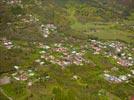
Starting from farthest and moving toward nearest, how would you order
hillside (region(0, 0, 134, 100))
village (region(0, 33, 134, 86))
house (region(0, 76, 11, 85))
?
village (region(0, 33, 134, 86)) → house (region(0, 76, 11, 85)) → hillside (region(0, 0, 134, 100))

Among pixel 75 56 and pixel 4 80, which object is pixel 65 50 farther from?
pixel 4 80

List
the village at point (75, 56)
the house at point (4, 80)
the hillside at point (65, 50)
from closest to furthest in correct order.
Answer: the hillside at point (65, 50)
the house at point (4, 80)
the village at point (75, 56)

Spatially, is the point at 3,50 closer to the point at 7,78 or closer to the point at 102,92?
the point at 7,78

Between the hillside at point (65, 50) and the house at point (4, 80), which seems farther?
the house at point (4, 80)

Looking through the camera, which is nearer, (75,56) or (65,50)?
(75,56)

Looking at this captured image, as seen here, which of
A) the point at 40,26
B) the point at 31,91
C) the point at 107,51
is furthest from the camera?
the point at 40,26

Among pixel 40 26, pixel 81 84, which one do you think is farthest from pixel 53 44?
pixel 81 84

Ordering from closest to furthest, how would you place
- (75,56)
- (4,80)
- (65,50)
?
(4,80)
(75,56)
(65,50)

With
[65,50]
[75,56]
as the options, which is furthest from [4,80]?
[65,50]

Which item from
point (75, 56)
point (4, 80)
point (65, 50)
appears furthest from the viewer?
point (65, 50)

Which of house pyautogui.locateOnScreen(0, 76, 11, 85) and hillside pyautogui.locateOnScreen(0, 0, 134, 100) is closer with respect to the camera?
hillside pyautogui.locateOnScreen(0, 0, 134, 100)

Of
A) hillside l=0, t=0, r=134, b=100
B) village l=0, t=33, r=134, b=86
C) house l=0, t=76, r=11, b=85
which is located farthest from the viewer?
village l=0, t=33, r=134, b=86
